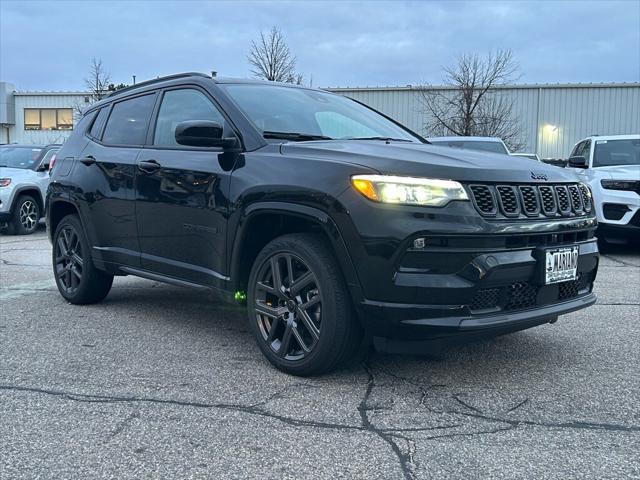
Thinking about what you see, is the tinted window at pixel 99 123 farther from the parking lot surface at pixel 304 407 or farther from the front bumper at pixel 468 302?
the front bumper at pixel 468 302

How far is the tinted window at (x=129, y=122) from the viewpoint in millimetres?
4855

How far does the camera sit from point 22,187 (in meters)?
11.7

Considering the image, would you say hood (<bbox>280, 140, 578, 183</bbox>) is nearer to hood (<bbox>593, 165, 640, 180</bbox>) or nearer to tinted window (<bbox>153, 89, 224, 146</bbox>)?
tinted window (<bbox>153, 89, 224, 146</bbox>)

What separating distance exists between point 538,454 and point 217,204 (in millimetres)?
2285

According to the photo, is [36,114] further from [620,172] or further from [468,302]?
[468,302]

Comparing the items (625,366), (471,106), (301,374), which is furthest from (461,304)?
(471,106)

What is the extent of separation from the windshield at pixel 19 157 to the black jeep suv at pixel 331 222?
8413 millimetres

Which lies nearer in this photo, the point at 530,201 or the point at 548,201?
the point at 530,201

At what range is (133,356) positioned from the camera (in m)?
4.05

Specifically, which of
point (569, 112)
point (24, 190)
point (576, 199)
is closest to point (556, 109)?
point (569, 112)

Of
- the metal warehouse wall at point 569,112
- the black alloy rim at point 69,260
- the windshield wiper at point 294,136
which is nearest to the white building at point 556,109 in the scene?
the metal warehouse wall at point 569,112

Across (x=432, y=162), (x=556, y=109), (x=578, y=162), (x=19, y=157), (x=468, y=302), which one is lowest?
(x=468, y=302)

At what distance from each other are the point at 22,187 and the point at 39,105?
31205mm

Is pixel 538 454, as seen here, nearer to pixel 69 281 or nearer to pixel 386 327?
pixel 386 327
